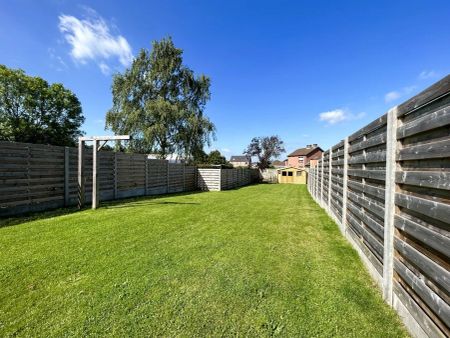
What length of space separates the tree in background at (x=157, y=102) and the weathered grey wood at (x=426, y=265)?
55.1 feet

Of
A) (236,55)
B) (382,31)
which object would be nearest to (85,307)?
(382,31)


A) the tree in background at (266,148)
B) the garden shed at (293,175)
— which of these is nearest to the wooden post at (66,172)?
Answer: the garden shed at (293,175)

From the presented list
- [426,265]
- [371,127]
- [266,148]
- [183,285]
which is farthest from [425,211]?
[266,148]

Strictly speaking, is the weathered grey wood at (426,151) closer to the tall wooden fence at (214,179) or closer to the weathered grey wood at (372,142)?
the weathered grey wood at (372,142)

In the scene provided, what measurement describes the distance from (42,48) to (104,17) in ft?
17.2

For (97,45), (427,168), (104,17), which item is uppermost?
(104,17)

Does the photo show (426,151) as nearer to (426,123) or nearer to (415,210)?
(426,123)

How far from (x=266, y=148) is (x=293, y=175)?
16034mm

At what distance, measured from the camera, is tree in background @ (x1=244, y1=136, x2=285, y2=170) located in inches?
1774

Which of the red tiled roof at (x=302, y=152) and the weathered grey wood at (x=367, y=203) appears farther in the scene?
the red tiled roof at (x=302, y=152)

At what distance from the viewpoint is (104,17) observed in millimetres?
10977

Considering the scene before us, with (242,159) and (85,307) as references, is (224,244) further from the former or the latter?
(242,159)

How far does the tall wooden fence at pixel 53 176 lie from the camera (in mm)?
6007

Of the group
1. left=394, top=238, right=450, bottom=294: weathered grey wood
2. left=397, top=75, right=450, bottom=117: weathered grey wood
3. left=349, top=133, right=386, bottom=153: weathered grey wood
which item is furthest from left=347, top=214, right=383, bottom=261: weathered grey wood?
left=397, top=75, right=450, bottom=117: weathered grey wood
